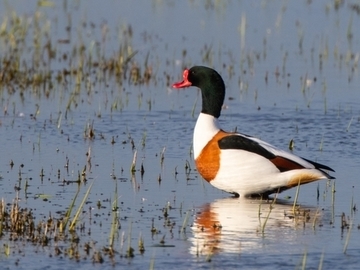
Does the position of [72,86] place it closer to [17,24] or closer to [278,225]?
[17,24]

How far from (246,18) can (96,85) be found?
6.61 metres

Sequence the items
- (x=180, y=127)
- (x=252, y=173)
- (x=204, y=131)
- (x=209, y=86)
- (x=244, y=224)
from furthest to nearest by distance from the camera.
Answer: (x=180, y=127)
(x=209, y=86)
(x=204, y=131)
(x=252, y=173)
(x=244, y=224)

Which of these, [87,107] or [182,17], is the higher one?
[182,17]

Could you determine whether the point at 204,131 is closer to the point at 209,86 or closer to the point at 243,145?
the point at 243,145

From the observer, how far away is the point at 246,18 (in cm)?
2203

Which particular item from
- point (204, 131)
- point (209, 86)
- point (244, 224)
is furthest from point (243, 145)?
point (244, 224)

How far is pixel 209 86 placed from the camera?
11180 millimetres

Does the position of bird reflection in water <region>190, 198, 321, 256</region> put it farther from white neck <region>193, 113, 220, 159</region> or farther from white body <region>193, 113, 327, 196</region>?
white neck <region>193, 113, 220, 159</region>

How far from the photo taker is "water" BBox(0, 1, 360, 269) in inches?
329

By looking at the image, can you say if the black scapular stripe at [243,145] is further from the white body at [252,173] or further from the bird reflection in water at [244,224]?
the bird reflection in water at [244,224]

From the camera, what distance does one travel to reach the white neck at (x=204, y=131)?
10.6m

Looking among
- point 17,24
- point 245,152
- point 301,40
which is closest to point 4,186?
point 245,152

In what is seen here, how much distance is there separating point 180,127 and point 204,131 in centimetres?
295

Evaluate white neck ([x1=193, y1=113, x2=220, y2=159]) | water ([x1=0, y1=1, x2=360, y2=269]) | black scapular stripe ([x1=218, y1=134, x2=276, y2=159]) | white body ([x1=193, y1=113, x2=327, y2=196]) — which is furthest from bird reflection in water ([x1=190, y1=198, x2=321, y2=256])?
white neck ([x1=193, y1=113, x2=220, y2=159])
